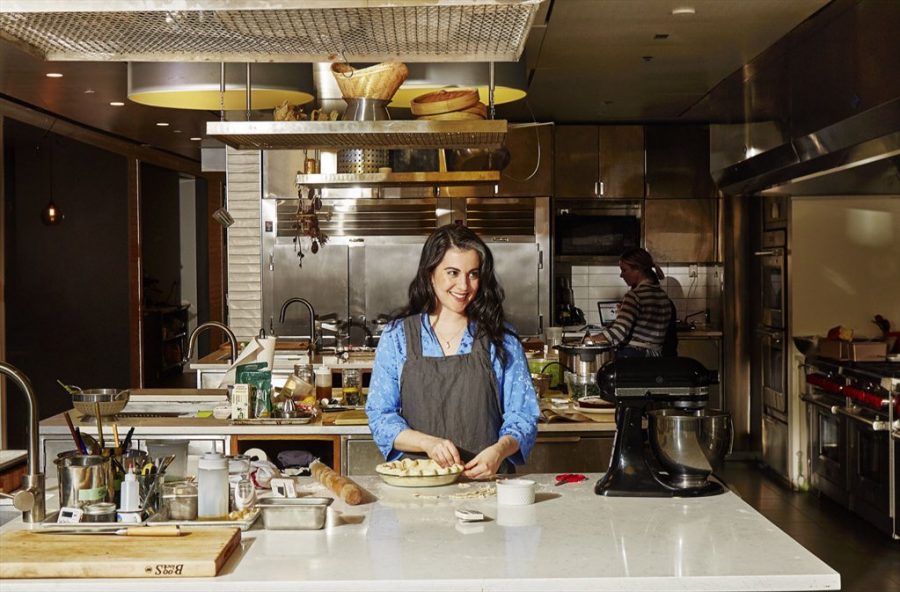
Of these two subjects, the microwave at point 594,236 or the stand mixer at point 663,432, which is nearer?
the stand mixer at point 663,432

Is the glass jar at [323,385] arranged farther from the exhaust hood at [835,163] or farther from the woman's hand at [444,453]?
the exhaust hood at [835,163]

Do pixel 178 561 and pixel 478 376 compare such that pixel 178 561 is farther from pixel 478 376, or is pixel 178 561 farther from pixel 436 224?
pixel 436 224

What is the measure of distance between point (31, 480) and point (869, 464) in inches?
217

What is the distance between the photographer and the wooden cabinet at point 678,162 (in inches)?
398

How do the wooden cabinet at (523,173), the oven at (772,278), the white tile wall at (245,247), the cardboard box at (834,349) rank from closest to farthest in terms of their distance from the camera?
the cardboard box at (834,349), the oven at (772,278), the white tile wall at (245,247), the wooden cabinet at (523,173)

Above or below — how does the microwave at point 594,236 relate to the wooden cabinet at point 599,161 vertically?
below

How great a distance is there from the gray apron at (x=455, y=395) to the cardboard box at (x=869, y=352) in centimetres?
448

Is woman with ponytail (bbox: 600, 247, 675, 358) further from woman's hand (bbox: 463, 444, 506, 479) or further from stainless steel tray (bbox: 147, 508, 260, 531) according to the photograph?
stainless steel tray (bbox: 147, 508, 260, 531)

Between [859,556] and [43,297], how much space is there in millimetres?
8416

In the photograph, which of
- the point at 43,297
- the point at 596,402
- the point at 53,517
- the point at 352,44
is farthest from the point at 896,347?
the point at 43,297

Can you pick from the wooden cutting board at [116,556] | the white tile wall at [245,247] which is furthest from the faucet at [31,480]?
the white tile wall at [245,247]

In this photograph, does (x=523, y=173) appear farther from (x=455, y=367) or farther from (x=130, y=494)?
(x=130, y=494)

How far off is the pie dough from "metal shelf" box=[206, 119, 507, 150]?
1.61 m

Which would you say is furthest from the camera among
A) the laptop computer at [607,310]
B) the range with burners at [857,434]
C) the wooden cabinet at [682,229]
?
the laptop computer at [607,310]
